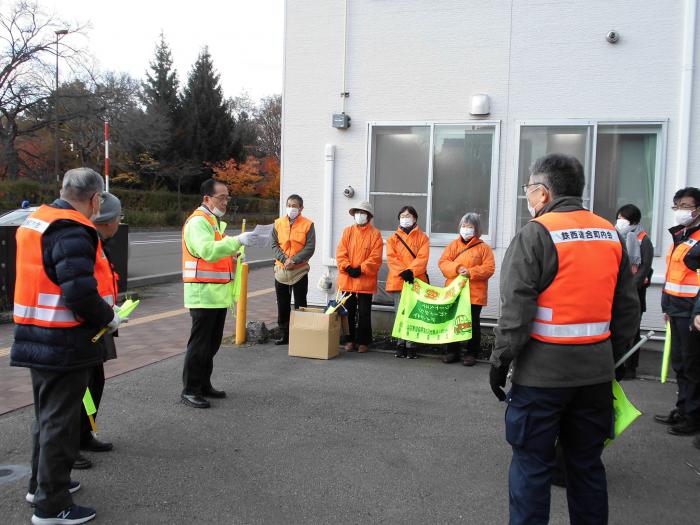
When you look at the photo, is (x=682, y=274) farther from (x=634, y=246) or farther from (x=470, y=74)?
(x=470, y=74)

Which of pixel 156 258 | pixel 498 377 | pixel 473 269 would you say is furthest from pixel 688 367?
pixel 156 258

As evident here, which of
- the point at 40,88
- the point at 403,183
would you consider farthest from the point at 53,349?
the point at 40,88

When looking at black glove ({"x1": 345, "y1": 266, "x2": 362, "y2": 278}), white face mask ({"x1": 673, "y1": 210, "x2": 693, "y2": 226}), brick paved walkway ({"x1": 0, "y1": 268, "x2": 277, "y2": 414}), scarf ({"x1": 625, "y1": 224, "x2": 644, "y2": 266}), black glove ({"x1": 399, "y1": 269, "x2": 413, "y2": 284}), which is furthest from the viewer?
black glove ({"x1": 345, "y1": 266, "x2": 362, "y2": 278})

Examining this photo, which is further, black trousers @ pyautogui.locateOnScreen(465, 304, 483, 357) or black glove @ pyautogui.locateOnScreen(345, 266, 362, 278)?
black glove @ pyautogui.locateOnScreen(345, 266, 362, 278)

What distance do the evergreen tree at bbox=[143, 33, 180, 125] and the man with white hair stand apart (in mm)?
47240

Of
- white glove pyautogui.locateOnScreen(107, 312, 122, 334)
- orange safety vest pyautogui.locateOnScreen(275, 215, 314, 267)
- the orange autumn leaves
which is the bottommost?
white glove pyautogui.locateOnScreen(107, 312, 122, 334)

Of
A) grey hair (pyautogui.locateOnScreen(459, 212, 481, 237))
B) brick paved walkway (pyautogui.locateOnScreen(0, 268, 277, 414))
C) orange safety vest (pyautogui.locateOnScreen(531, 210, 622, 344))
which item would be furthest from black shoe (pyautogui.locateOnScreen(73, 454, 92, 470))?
grey hair (pyautogui.locateOnScreen(459, 212, 481, 237))

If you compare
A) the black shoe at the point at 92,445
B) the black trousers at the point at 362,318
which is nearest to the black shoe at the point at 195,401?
the black shoe at the point at 92,445

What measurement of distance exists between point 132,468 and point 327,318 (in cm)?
334

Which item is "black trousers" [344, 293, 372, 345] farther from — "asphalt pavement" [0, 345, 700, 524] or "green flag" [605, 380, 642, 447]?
"green flag" [605, 380, 642, 447]

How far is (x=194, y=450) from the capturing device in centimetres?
443

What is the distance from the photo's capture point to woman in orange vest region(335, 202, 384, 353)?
24.7 feet

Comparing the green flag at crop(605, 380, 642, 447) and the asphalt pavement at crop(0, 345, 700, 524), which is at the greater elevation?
the green flag at crop(605, 380, 642, 447)

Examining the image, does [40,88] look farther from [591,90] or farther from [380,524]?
[380,524]
